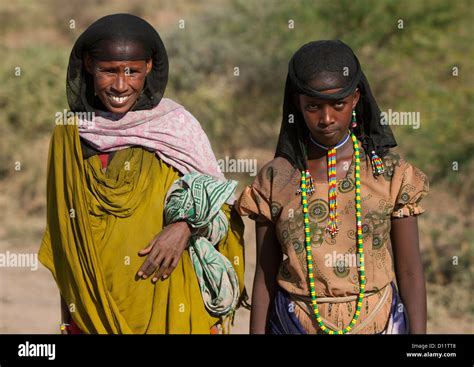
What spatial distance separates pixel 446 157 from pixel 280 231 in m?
5.24

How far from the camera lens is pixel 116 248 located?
3928mm

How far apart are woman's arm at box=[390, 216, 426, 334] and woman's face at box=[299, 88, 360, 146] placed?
43cm

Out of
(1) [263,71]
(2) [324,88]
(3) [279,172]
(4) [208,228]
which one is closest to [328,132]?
(2) [324,88]

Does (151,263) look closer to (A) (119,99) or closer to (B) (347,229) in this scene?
(A) (119,99)

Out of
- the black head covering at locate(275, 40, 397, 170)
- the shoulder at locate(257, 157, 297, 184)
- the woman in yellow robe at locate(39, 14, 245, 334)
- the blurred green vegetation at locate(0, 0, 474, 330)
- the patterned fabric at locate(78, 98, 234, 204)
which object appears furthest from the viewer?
the blurred green vegetation at locate(0, 0, 474, 330)

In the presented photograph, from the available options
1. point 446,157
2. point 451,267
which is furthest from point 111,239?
point 446,157

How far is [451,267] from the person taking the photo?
7.91 meters

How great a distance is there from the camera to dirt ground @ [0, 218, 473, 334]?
726 cm

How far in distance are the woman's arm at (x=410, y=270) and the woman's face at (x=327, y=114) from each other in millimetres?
428

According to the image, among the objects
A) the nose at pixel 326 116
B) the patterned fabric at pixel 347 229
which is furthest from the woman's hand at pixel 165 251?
the nose at pixel 326 116

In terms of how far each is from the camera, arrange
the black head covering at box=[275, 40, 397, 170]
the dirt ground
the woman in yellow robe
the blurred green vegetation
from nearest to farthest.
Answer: the black head covering at box=[275, 40, 397, 170] < the woman in yellow robe < the dirt ground < the blurred green vegetation

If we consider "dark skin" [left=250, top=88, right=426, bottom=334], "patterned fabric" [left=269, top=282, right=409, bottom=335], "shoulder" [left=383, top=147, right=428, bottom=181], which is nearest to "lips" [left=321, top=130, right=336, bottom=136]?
"dark skin" [left=250, top=88, right=426, bottom=334]

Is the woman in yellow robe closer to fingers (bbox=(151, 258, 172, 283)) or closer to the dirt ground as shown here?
fingers (bbox=(151, 258, 172, 283))

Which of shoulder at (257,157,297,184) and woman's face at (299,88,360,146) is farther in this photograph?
shoulder at (257,157,297,184)
